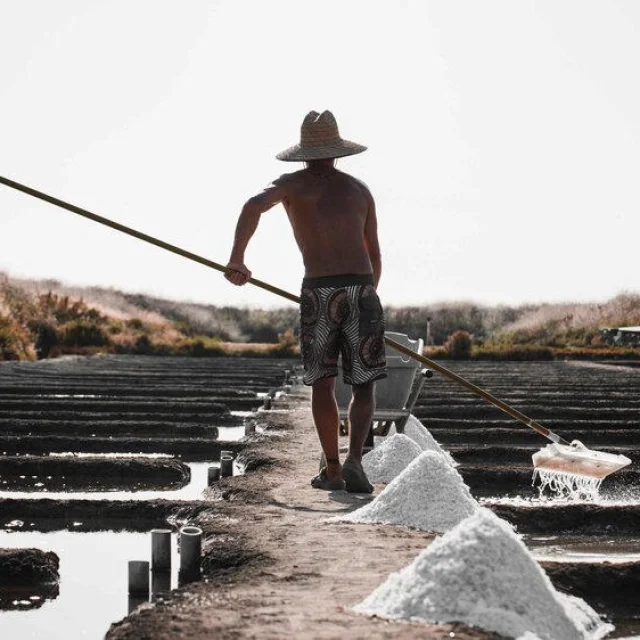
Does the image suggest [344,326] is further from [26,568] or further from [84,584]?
[26,568]

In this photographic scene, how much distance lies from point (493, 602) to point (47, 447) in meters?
5.33

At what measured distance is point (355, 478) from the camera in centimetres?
499

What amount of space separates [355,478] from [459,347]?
21.8 m

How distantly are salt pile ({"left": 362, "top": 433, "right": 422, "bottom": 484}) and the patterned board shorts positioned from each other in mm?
777

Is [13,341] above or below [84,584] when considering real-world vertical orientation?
above

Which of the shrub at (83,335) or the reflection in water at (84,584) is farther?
the shrub at (83,335)

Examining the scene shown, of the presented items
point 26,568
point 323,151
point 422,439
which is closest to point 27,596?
point 26,568

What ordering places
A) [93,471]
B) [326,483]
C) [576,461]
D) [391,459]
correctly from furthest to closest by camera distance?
1. [93,471]
2. [391,459]
3. [576,461]
4. [326,483]

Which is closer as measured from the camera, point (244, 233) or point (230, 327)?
point (244, 233)

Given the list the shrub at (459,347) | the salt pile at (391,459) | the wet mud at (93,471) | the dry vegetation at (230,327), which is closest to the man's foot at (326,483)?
the salt pile at (391,459)

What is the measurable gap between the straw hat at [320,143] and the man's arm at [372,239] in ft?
0.75

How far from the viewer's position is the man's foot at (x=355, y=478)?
4984 millimetres

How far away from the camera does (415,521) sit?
4152 millimetres

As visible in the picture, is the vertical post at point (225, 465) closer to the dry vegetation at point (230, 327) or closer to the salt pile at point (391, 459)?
the salt pile at point (391, 459)
